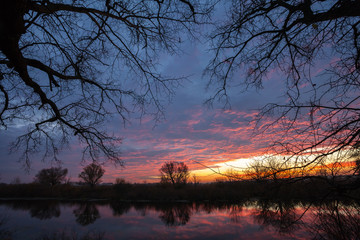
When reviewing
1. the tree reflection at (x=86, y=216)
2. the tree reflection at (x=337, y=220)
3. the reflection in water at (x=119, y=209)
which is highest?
the tree reflection at (x=337, y=220)

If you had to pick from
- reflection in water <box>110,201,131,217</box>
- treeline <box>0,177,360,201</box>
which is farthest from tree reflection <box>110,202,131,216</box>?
treeline <box>0,177,360,201</box>

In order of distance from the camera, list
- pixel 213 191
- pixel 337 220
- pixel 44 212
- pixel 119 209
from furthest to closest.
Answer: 1. pixel 213 191
2. pixel 119 209
3. pixel 44 212
4. pixel 337 220

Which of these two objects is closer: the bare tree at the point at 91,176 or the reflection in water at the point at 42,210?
the reflection in water at the point at 42,210

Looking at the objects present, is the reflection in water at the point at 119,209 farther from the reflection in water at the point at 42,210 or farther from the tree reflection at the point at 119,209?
the reflection in water at the point at 42,210

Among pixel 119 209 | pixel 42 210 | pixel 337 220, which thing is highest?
pixel 337 220

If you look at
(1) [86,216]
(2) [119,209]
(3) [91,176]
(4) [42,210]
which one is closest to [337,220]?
(1) [86,216]

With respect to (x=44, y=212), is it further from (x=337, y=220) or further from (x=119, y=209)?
(x=337, y=220)

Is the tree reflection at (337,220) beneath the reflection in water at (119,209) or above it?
above

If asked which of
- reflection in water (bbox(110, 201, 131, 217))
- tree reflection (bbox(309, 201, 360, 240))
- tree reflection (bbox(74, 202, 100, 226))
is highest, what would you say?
tree reflection (bbox(309, 201, 360, 240))

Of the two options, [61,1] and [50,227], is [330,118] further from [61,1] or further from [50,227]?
[50,227]

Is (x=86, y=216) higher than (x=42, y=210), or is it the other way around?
(x=42, y=210)

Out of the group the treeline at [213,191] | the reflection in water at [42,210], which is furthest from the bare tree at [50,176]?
the reflection in water at [42,210]

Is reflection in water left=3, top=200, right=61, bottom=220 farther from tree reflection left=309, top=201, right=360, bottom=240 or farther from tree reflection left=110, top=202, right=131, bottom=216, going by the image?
tree reflection left=309, top=201, right=360, bottom=240

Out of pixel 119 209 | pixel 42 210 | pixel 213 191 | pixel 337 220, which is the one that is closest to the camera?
pixel 337 220
